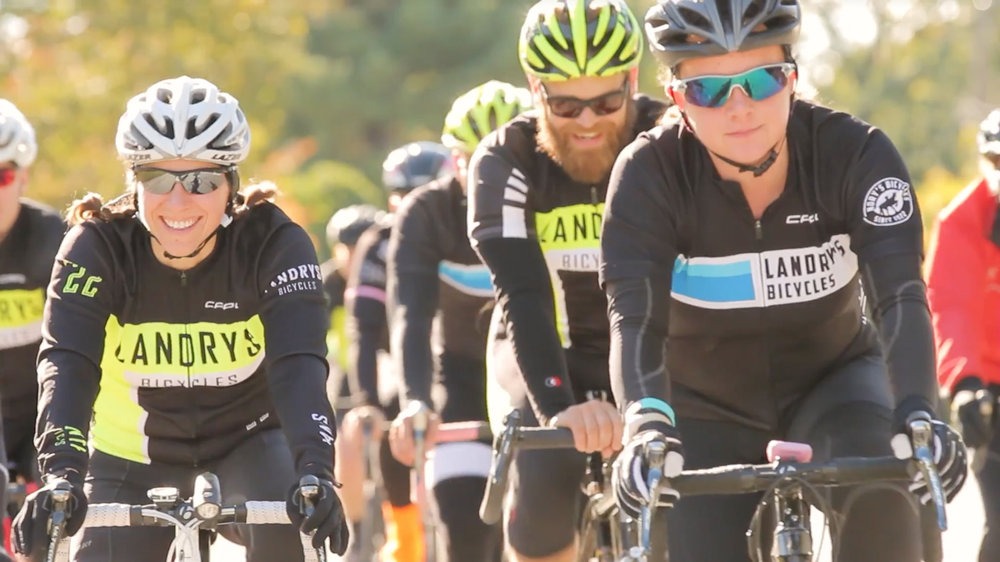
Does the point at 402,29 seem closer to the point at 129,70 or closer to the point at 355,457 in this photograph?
the point at 129,70

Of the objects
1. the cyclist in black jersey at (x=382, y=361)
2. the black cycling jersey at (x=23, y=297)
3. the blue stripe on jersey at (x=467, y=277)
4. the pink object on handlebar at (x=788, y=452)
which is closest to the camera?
the pink object on handlebar at (x=788, y=452)

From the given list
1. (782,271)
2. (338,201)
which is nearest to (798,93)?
(782,271)

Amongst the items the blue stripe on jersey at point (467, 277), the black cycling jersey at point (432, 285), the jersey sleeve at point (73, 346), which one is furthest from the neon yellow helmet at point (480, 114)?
the jersey sleeve at point (73, 346)

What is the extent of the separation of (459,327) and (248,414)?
10.6 ft

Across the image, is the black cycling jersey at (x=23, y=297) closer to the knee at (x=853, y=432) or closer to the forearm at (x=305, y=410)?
the forearm at (x=305, y=410)

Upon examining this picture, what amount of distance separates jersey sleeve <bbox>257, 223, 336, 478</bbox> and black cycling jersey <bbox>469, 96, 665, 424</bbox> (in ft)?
2.95

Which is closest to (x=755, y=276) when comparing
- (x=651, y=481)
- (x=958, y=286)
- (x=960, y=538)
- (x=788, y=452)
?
(x=788, y=452)

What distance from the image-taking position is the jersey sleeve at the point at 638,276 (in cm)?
582

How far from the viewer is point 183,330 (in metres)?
7.00

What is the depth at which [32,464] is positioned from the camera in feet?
29.8

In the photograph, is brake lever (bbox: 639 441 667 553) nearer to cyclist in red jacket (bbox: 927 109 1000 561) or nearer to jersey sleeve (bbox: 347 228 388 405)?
cyclist in red jacket (bbox: 927 109 1000 561)

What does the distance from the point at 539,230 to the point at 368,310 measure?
4.83 metres

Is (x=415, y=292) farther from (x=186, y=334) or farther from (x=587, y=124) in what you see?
(x=186, y=334)

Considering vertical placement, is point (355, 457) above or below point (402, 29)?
below
